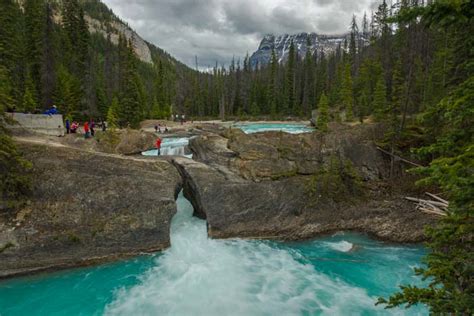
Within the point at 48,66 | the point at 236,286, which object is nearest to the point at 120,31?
the point at 48,66

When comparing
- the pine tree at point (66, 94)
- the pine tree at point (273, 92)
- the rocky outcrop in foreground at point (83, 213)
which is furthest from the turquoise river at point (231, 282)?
the pine tree at point (273, 92)

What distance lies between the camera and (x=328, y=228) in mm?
19328

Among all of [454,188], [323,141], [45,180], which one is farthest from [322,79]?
[454,188]

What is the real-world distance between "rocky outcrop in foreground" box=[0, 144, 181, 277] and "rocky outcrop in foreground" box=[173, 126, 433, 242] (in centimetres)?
314

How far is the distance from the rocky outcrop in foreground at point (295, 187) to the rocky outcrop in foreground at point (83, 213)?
314 cm

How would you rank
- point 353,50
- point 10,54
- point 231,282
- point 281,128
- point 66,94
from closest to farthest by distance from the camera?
point 231,282 < point 10,54 < point 66,94 < point 281,128 < point 353,50

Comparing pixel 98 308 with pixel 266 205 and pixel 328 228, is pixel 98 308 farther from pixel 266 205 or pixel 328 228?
pixel 328 228

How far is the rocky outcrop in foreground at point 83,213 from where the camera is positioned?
49.1 feet

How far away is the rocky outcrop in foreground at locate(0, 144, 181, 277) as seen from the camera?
14977 mm

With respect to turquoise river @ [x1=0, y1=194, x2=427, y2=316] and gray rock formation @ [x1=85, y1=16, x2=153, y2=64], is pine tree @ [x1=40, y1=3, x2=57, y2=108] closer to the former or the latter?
turquoise river @ [x1=0, y1=194, x2=427, y2=316]

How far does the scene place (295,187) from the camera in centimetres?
2109

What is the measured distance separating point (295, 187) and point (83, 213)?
42.3 ft

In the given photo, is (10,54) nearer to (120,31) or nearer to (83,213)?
(83,213)

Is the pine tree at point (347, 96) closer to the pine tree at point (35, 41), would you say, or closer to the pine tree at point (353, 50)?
the pine tree at point (353, 50)
